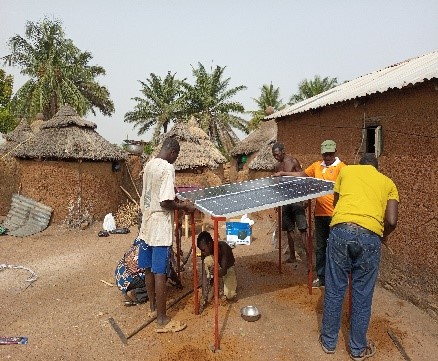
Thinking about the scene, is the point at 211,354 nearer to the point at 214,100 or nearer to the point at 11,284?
the point at 11,284

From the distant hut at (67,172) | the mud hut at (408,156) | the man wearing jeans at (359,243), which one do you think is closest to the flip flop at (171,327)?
the man wearing jeans at (359,243)

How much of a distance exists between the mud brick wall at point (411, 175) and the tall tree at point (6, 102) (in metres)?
24.9

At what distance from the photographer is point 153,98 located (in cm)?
2806

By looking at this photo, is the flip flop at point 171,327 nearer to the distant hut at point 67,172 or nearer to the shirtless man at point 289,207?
the shirtless man at point 289,207

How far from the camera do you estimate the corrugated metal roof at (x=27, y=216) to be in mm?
11414

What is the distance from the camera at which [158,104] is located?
2805 centimetres

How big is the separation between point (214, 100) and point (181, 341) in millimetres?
24949

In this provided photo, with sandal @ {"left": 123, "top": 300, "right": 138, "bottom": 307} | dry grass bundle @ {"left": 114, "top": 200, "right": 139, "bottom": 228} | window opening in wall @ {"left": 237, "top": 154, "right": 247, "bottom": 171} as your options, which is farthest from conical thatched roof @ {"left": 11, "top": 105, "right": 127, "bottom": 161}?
window opening in wall @ {"left": 237, "top": 154, "right": 247, "bottom": 171}

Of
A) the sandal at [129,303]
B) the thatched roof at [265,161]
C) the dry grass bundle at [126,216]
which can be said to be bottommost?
the dry grass bundle at [126,216]

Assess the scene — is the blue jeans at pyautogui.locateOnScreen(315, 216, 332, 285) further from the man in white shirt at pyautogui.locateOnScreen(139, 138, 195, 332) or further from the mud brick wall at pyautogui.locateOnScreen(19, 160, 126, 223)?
the mud brick wall at pyautogui.locateOnScreen(19, 160, 126, 223)

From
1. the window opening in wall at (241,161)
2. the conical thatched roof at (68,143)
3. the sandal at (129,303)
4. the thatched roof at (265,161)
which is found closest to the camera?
the sandal at (129,303)

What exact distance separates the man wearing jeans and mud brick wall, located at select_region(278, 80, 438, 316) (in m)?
1.57

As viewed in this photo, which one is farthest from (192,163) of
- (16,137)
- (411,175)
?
(411,175)

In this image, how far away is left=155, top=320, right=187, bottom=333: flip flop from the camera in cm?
439
